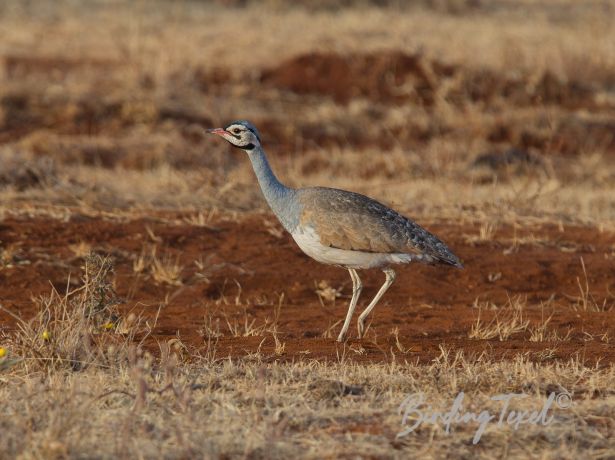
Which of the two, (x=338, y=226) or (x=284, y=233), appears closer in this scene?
(x=338, y=226)

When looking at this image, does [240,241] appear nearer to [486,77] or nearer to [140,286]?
[140,286]

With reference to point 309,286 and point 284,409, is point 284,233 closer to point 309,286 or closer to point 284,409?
point 309,286

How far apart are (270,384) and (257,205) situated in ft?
19.6

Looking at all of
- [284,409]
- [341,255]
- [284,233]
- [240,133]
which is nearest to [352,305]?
[341,255]

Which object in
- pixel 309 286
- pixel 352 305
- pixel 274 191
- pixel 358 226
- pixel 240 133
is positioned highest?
pixel 240 133

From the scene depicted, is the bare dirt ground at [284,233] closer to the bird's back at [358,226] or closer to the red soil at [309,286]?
the red soil at [309,286]

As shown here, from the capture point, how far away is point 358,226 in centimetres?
745

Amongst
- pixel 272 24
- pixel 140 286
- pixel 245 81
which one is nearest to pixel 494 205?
pixel 140 286

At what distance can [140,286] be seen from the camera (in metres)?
9.31
